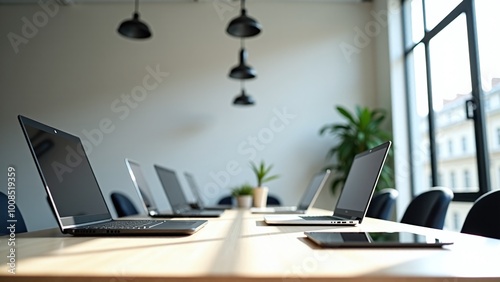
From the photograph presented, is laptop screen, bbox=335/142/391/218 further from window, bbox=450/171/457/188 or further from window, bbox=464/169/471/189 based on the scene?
window, bbox=450/171/457/188

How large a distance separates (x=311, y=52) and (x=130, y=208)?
9.18ft

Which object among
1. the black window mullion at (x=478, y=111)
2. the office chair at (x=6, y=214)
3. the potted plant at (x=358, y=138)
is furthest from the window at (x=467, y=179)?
the office chair at (x=6, y=214)

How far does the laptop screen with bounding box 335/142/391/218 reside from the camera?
1293 mm

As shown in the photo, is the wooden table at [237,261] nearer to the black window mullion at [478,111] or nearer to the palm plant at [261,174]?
the black window mullion at [478,111]

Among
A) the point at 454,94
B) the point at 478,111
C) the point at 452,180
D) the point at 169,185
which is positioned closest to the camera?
the point at 169,185

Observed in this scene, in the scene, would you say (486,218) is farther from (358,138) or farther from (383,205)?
(358,138)

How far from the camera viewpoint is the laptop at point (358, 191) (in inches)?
51.1

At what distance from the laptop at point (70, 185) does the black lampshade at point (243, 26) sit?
5.71ft

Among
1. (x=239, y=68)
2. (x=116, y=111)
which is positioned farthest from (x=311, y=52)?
(x=116, y=111)

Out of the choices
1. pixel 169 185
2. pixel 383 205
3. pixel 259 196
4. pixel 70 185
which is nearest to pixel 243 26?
pixel 169 185

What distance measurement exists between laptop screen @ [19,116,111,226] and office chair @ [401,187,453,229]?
3.89ft

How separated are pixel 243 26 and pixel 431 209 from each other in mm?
1733

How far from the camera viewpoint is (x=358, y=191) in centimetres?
145

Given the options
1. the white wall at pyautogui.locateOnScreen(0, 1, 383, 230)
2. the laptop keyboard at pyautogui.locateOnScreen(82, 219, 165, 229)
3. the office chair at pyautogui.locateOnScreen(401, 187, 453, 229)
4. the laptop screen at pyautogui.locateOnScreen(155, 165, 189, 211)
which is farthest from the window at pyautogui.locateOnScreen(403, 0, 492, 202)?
the laptop keyboard at pyautogui.locateOnScreen(82, 219, 165, 229)
